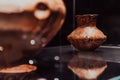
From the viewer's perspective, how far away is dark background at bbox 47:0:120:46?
138cm

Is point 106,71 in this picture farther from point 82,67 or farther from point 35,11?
point 35,11

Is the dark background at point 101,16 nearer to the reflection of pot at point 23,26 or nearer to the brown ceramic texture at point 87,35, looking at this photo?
the brown ceramic texture at point 87,35

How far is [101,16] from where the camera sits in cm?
143

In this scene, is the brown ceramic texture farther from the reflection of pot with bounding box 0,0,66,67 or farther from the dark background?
the reflection of pot with bounding box 0,0,66,67

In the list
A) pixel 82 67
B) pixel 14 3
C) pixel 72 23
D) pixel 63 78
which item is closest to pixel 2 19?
pixel 14 3

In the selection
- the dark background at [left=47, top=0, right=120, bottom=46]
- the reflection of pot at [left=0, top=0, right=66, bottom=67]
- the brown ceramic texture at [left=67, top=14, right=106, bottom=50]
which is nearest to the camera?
the reflection of pot at [left=0, top=0, right=66, bottom=67]

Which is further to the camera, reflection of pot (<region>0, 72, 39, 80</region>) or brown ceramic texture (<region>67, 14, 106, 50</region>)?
brown ceramic texture (<region>67, 14, 106, 50</region>)

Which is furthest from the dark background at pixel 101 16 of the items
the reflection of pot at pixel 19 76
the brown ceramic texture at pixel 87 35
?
the reflection of pot at pixel 19 76

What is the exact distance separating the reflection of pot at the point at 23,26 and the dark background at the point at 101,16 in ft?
2.69

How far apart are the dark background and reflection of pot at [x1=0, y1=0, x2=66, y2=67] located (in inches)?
32.3

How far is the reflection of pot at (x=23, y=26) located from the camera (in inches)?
18.7

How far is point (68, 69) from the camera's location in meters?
0.69

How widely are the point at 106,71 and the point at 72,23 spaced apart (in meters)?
0.78

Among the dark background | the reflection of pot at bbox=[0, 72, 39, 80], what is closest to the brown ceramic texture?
the dark background
